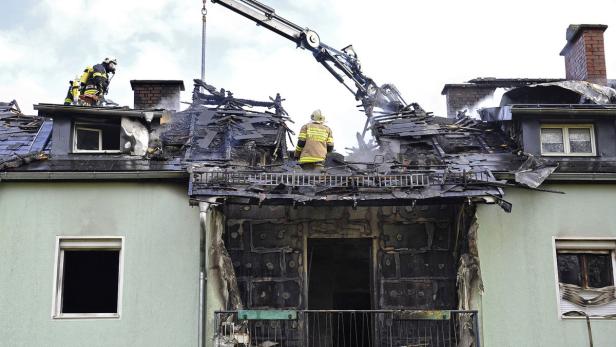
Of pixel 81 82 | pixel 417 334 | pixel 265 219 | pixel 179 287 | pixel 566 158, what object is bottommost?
pixel 417 334

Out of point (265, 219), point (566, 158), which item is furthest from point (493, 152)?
point (265, 219)

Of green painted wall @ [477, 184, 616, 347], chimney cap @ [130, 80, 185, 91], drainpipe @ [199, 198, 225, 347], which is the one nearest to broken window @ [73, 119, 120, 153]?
drainpipe @ [199, 198, 225, 347]

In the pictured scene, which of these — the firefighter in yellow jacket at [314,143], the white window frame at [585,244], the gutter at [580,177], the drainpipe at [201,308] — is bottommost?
the drainpipe at [201,308]

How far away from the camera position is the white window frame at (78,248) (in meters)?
12.6

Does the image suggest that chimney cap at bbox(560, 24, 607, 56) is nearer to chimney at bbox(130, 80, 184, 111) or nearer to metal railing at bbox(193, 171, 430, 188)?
metal railing at bbox(193, 171, 430, 188)

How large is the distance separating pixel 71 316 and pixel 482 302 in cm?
684

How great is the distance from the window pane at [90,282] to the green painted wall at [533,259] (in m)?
6.41

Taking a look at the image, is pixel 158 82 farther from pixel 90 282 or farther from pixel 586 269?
pixel 586 269

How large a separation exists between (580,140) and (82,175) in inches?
364

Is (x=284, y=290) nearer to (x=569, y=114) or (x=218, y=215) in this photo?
(x=218, y=215)

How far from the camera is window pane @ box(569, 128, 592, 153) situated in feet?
48.0

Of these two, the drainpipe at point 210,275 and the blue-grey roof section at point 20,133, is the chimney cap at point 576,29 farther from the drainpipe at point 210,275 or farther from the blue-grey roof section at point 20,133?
the blue-grey roof section at point 20,133

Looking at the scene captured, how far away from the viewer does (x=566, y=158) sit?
1434cm

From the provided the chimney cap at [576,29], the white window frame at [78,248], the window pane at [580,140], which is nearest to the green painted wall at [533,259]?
the window pane at [580,140]
